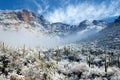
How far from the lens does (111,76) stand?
66.1m

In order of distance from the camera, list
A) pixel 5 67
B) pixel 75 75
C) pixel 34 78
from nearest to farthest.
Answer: pixel 34 78
pixel 5 67
pixel 75 75

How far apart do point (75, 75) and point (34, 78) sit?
22.0 metres

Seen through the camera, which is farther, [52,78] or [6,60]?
[6,60]

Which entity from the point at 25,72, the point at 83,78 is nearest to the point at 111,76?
the point at 83,78

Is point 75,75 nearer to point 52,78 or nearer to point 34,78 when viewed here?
point 52,78

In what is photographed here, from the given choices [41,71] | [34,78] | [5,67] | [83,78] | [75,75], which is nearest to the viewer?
[34,78]

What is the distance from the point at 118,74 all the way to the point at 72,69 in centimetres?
1332

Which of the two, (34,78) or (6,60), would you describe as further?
(6,60)

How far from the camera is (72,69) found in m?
74.0

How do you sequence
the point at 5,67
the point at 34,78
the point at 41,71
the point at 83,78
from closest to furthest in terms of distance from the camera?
the point at 34,78 < the point at 41,71 < the point at 5,67 < the point at 83,78

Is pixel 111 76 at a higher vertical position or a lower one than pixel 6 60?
lower

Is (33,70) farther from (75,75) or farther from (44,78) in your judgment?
(75,75)

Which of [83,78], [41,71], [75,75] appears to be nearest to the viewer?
[41,71]

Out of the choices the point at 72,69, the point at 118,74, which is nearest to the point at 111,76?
the point at 118,74
